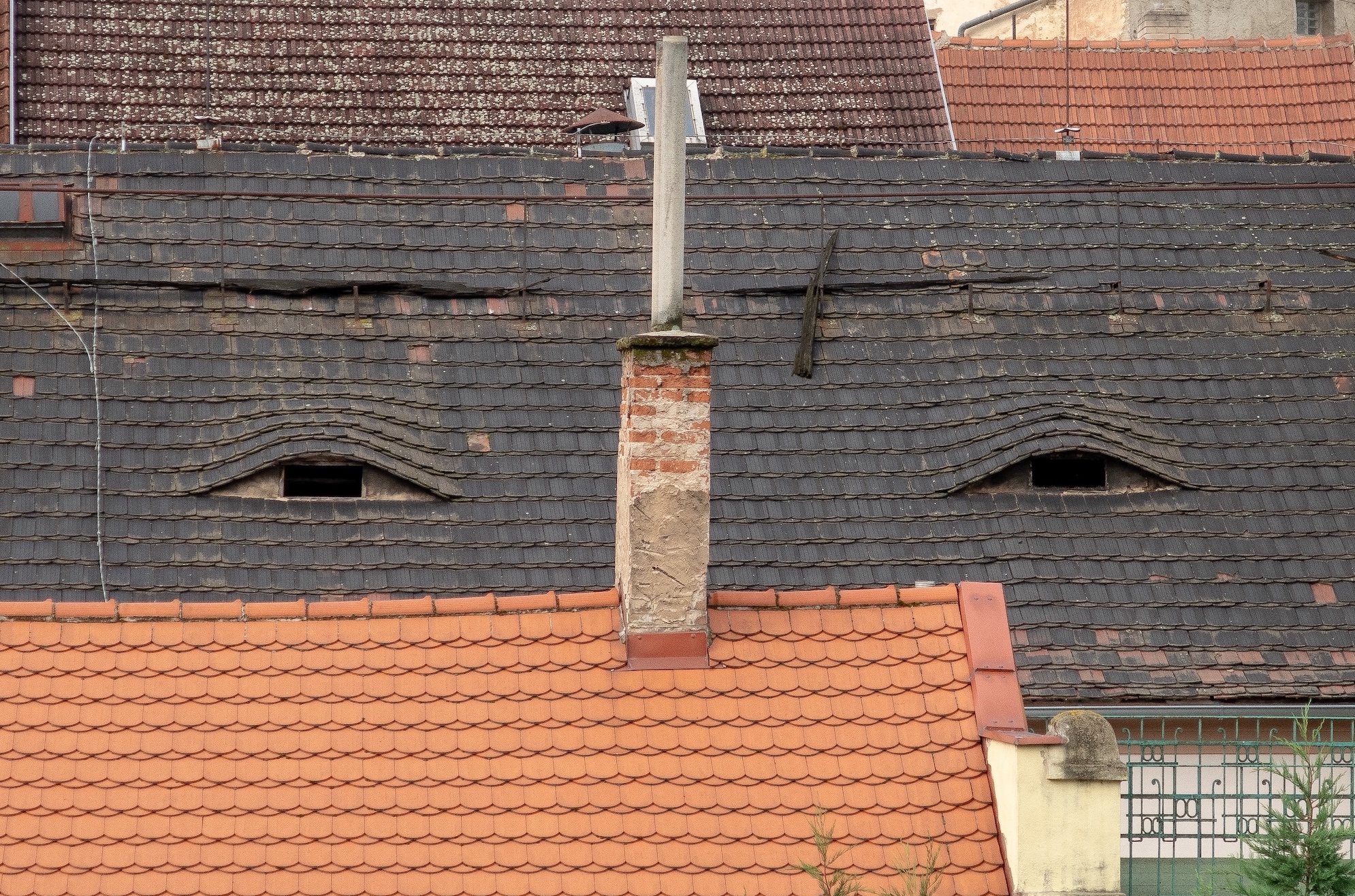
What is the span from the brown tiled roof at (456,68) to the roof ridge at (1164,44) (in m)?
3.29

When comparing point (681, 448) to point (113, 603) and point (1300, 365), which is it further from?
point (1300, 365)

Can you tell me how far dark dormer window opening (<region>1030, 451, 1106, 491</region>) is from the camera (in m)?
13.1

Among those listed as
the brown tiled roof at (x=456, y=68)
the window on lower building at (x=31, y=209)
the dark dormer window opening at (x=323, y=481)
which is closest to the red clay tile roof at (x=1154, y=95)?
the brown tiled roof at (x=456, y=68)

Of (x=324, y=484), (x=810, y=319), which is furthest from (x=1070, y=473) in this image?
(x=324, y=484)

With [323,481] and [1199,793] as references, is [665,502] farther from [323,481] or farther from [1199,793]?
[323,481]

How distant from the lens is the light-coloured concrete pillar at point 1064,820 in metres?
7.89

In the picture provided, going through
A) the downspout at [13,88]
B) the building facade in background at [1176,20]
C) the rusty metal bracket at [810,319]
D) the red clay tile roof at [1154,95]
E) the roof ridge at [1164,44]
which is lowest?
the rusty metal bracket at [810,319]

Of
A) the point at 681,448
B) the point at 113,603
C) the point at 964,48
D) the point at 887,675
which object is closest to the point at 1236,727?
the point at 887,675

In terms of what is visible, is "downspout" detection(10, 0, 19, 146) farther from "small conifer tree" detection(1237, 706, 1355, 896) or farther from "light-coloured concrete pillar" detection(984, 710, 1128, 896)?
"small conifer tree" detection(1237, 706, 1355, 896)

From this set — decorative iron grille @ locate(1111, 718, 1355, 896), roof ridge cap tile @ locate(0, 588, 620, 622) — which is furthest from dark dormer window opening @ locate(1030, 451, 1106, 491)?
roof ridge cap tile @ locate(0, 588, 620, 622)

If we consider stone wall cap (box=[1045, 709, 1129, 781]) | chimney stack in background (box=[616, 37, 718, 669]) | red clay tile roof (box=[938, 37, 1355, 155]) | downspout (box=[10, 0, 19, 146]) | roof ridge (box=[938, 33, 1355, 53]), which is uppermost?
roof ridge (box=[938, 33, 1355, 53])

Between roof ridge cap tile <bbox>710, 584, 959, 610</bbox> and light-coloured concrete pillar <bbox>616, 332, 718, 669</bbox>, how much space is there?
316 mm

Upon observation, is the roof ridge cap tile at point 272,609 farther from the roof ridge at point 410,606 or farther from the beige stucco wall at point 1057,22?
the beige stucco wall at point 1057,22

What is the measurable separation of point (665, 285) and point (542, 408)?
3.69m
